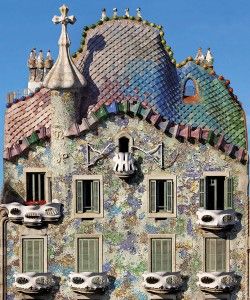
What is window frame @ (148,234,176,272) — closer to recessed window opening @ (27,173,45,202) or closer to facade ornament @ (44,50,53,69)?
recessed window opening @ (27,173,45,202)

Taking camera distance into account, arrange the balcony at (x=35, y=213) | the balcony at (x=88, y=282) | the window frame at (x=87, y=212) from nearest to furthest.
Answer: the balcony at (x=88, y=282) → the balcony at (x=35, y=213) → the window frame at (x=87, y=212)

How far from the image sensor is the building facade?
43969 mm

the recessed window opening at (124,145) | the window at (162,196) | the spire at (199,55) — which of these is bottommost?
the window at (162,196)

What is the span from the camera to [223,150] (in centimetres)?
4431

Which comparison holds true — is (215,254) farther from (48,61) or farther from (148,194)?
(48,61)

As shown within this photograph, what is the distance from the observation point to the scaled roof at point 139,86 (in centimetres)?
4509

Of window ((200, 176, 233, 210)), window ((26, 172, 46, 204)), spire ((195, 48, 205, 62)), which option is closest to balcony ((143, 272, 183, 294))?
window ((200, 176, 233, 210))

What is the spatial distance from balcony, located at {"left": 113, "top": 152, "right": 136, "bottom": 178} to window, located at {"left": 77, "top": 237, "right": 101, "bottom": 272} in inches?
141

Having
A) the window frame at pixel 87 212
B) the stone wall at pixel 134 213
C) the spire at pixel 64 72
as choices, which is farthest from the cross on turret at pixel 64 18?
the window frame at pixel 87 212

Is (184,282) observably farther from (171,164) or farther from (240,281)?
(171,164)

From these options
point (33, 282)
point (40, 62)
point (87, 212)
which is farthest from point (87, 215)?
point (40, 62)

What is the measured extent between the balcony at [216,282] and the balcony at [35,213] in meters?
7.83

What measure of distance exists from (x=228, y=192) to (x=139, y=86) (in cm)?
703

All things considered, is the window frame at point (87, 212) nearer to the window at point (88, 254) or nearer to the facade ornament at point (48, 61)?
the window at point (88, 254)
